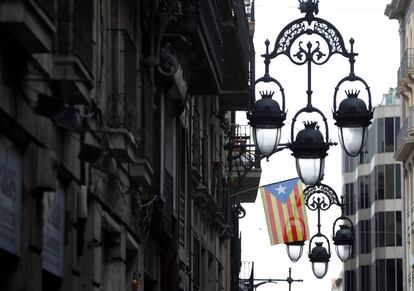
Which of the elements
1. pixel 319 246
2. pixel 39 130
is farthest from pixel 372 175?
pixel 39 130

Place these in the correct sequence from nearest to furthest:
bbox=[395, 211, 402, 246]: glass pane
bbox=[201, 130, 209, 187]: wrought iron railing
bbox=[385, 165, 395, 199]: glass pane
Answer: bbox=[201, 130, 209, 187]: wrought iron railing → bbox=[395, 211, 402, 246]: glass pane → bbox=[385, 165, 395, 199]: glass pane

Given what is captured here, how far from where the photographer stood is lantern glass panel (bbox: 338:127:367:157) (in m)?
18.5

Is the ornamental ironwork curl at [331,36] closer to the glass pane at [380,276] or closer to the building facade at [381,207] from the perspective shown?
the building facade at [381,207]

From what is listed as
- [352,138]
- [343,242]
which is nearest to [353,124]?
[352,138]

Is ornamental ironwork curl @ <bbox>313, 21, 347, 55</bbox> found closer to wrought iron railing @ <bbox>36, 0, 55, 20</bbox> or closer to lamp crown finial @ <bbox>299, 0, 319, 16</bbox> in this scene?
lamp crown finial @ <bbox>299, 0, 319, 16</bbox>

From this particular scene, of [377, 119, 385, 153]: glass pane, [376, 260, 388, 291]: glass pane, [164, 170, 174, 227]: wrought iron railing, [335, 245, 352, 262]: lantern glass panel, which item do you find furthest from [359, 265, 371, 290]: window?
[164, 170, 174, 227]: wrought iron railing

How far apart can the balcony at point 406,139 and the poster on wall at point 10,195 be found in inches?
2633

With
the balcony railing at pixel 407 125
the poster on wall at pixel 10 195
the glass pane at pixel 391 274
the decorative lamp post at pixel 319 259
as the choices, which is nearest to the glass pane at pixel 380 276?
the glass pane at pixel 391 274

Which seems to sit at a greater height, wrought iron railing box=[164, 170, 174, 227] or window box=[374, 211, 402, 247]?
window box=[374, 211, 402, 247]

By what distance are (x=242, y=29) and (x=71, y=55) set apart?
22768 millimetres

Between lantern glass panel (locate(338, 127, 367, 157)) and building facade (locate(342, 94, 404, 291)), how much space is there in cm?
7631

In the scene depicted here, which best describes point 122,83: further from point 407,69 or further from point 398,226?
point 398,226

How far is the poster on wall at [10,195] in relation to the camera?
12.0 metres

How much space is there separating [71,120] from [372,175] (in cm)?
8941
